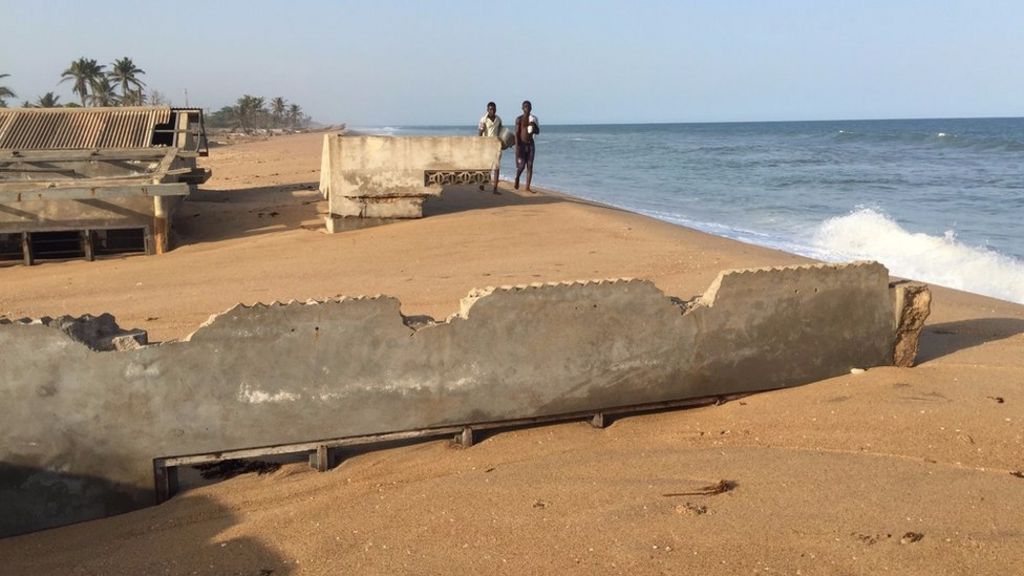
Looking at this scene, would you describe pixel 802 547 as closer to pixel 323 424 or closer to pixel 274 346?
pixel 323 424

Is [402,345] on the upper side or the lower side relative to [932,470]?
upper

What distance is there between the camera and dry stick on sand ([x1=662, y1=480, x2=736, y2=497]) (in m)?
4.57

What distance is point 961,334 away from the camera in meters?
7.77

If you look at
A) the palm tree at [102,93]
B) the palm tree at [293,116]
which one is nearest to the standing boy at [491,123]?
the palm tree at [102,93]

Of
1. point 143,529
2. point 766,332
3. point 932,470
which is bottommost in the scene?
point 143,529

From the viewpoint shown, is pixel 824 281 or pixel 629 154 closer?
pixel 824 281

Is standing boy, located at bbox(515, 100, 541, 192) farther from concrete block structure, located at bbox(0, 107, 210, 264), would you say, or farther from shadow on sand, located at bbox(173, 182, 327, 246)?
concrete block structure, located at bbox(0, 107, 210, 264)

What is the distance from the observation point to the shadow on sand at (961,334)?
7.14 m

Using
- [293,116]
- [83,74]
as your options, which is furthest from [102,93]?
[293,116]

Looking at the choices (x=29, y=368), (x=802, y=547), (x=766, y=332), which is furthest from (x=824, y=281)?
(x=29, y=368)

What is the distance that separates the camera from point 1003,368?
6.57m

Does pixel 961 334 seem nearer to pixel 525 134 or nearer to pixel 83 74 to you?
pixel 525 134

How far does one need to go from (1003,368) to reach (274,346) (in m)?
5.66

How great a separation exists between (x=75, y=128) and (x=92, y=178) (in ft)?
6.79
